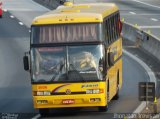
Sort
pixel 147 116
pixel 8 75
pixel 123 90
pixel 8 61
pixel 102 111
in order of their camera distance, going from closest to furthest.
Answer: pixel 147 116 < pixel 102 111 < pixel 123 90 < pixel 8 75 < pixel 8 61

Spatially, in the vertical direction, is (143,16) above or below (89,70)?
below

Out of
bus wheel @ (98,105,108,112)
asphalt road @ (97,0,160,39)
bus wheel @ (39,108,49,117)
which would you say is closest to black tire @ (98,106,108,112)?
bus wheel @ (98,105,108,112)

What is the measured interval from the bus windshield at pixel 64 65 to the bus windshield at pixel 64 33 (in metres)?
0.25

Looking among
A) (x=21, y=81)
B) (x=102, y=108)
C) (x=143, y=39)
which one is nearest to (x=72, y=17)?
(x=102, y=108)

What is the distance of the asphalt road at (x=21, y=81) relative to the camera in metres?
24.0

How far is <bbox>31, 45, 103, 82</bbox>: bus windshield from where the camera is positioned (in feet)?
71.9

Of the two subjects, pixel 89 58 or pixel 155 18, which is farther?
pixel 155 18

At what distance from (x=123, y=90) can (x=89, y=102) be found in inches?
270

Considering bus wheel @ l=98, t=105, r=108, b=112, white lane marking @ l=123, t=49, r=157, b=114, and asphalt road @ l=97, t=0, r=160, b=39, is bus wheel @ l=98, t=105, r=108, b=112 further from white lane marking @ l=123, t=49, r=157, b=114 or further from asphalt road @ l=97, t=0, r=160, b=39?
asphalt road @ l=97, t=0, r=160, b=39

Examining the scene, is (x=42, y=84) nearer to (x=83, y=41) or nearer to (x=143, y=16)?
(x=83, y=41)

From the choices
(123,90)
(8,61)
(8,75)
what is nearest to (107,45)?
(123,90)

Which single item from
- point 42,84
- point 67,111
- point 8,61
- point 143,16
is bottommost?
point 143,16

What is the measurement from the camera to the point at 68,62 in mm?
21938

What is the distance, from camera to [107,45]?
2305 cm
